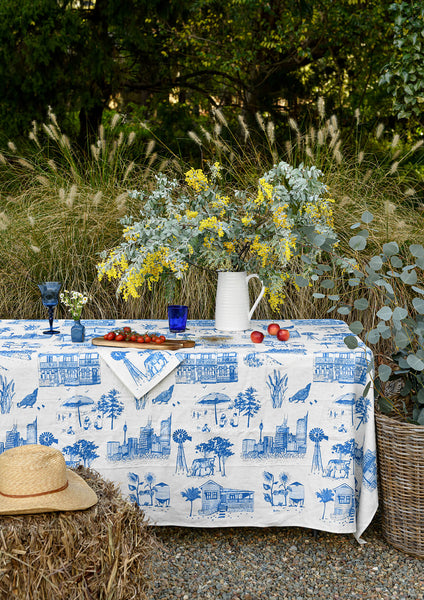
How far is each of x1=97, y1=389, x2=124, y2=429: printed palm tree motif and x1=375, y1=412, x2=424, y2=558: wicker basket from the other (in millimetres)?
997

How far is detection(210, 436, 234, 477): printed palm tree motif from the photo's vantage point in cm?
242

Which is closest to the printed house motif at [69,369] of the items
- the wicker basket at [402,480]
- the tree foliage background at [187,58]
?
the wicker basket at [402,480]

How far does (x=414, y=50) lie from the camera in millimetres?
4879

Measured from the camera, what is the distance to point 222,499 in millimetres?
2434

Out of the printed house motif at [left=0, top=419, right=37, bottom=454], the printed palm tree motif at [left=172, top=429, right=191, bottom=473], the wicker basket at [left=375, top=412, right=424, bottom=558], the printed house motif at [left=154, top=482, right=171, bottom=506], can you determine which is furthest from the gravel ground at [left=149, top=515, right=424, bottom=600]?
the printed house motif at [left=0, top=419, right=37, bottom=454]

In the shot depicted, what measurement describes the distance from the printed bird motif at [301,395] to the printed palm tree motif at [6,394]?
41.2 inches

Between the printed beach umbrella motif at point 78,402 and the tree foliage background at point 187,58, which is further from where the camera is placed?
the tree foliage background at point 187,58

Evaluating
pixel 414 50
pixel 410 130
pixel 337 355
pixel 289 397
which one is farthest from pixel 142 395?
pixel 410 130

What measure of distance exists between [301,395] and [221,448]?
1.20ft

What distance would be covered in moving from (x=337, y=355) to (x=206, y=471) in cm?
66

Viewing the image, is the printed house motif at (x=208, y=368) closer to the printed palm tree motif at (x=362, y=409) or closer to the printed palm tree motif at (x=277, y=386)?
the printed palm tree motif at (x=277, y=386)

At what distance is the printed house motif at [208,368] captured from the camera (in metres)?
2.38

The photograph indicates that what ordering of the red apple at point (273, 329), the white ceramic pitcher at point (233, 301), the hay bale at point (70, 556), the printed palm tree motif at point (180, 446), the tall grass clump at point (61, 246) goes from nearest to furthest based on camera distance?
the hay bale at point (70, 556) → the printed palm tree motif at point (180, 446) → the red apple at point (273, 329) → the white ceramic pitcher at point (233, 301) → the tall grass clump at point (61, 246)

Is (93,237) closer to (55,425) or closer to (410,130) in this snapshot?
(55,425)
